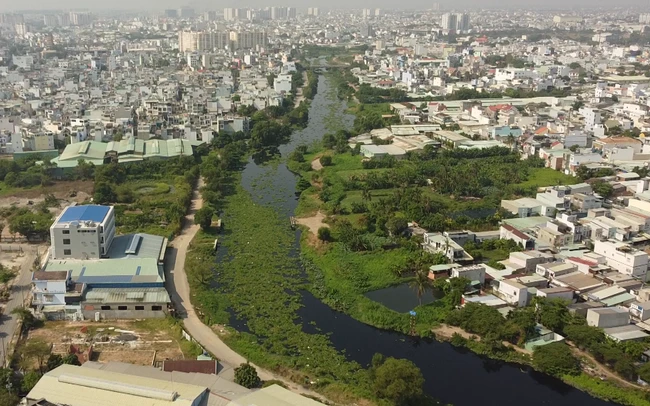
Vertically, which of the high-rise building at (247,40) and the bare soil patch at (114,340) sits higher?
the high-rise building at (247,40)

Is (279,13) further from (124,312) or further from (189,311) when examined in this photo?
(124,312)

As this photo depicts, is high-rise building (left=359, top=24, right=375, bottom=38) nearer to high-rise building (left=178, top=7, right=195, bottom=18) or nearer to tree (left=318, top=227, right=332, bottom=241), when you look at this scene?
high-rise building (left=178, top=7, right=195, bottom=18)

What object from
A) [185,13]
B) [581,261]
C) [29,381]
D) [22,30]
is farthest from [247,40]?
[185,13]

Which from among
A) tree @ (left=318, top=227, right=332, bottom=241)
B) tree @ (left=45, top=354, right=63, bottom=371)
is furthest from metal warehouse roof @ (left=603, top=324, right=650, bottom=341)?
tree @ (left=45, top=354, right=63, bottom=371)

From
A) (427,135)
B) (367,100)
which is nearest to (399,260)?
(427,135)

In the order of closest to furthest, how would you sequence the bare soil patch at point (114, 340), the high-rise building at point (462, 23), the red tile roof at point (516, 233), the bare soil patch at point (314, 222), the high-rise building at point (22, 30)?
1. the bare soil patch at point (114, 340)
2. the red tile roof at point (516, 233)
3. the bare soil patch at point (314, 222)
4. the high-rise building at point (22, 30)
5. the high-rise building at point (462, 23)

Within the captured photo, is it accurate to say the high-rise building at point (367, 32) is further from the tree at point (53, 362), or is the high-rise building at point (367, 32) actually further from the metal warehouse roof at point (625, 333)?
the tree at point (53, 362)

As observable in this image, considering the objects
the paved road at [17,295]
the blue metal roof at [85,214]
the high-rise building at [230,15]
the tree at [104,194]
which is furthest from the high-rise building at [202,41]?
the high-rise building at [230,15]
